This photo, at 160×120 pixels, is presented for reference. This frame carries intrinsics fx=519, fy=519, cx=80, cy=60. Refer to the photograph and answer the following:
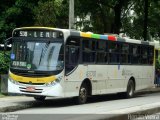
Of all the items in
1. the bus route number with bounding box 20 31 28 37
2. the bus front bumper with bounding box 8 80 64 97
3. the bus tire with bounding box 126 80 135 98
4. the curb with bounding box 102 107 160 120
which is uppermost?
the bus route number with bounding box 20 31 28 37

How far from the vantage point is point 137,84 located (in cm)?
2739

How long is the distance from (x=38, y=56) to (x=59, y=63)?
829 mm

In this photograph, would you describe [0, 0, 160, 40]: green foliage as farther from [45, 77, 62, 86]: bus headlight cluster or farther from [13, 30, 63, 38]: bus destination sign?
[45, 77, 62, 86]: bus headlight cluster

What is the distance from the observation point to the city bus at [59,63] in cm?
1923

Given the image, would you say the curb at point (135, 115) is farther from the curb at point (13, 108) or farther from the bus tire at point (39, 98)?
the bus tire at point (39, 98)

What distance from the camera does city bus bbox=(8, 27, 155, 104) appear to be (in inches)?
757

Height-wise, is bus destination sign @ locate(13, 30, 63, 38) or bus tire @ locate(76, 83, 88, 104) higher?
bus destination sign @ locate(13, 30, 63, 38)

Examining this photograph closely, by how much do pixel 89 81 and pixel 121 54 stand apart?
151 inches

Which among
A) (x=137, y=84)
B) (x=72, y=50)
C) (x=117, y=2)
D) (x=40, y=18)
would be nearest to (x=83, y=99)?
(x=72, y=50)

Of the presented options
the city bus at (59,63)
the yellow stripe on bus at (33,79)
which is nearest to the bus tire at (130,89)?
the city bus at (59,63)

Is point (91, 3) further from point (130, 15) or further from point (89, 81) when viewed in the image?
point (89, 81)

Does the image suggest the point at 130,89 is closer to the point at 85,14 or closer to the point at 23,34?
the point at 23,34

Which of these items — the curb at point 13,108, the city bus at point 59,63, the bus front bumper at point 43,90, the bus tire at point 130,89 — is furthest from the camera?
the bus tire at point 130,89

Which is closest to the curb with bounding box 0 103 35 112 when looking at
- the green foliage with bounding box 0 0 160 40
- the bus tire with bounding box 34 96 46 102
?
the bus tire with bounding box 34 96 46 102
